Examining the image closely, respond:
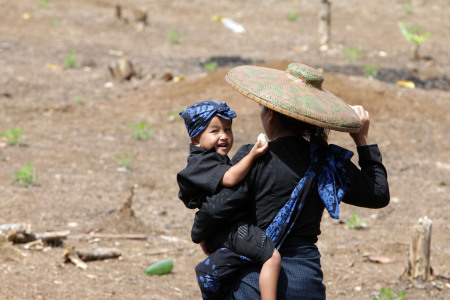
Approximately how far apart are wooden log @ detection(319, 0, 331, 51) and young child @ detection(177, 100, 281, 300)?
12.3 metres

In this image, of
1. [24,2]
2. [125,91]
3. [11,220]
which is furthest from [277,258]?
[24,2]

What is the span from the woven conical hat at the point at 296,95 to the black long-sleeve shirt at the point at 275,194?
0.60ft

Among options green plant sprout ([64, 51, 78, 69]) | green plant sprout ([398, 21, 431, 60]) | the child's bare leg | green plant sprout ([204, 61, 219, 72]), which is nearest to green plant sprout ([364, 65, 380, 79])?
green plant sprout ([398, 21, 431, 60])

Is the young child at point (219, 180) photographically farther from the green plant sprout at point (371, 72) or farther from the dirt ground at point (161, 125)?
the green plant sprout at point (371, 72)

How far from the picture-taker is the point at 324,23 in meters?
15.1

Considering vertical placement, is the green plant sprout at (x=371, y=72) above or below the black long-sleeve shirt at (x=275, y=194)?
below

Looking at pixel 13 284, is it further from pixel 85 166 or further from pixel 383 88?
pixel 383 88

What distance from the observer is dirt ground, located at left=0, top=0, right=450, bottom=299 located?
5.47 metres

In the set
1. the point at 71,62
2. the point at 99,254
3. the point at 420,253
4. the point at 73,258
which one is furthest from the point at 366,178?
the point at 71,62

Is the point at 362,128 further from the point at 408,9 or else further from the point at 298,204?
the point at 408,9

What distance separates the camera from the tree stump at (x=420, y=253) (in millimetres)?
4871

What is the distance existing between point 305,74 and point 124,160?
19.9ft

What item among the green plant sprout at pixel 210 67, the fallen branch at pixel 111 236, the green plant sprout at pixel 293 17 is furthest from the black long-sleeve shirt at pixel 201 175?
the green plant sprout at pixel 293 17

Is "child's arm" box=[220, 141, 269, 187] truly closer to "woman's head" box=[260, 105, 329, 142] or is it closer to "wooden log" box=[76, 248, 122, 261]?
"woman's head" box=[260, 105, 329, 142]
